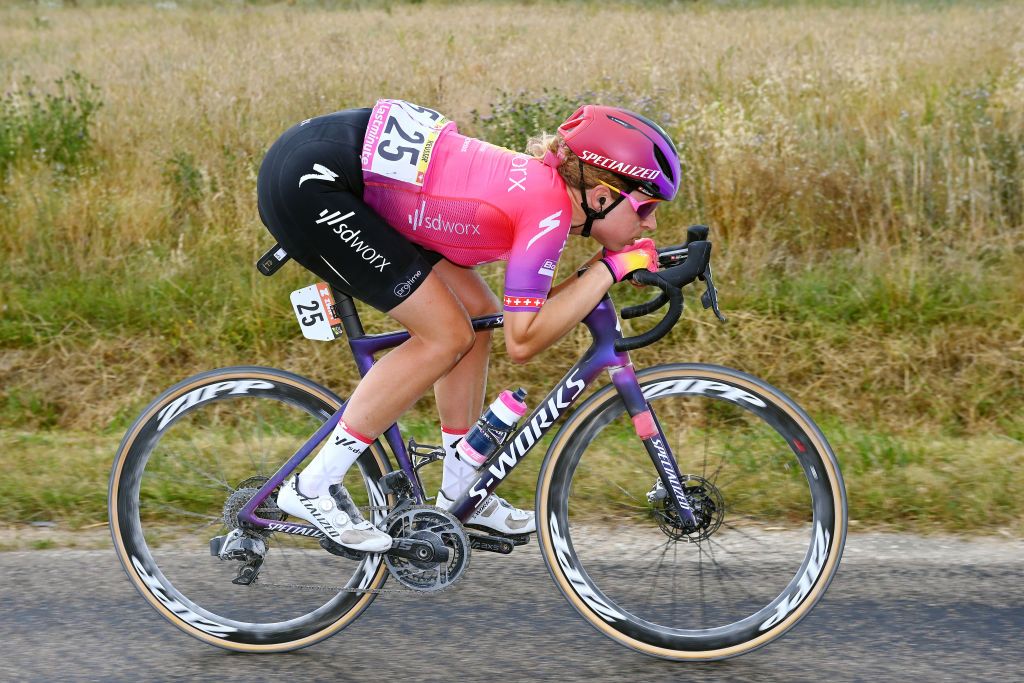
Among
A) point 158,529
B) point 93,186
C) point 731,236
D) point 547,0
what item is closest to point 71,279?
point 93,186

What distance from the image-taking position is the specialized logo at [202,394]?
3270 mm

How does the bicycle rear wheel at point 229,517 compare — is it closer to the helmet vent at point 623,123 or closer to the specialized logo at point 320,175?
the specialized logo at point 320,175

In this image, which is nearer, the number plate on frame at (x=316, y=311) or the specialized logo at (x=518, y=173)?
the specialized logo at (x=518, y=173)

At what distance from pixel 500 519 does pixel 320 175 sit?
4.11 feet

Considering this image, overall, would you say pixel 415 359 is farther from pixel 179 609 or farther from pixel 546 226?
pixel 179 609

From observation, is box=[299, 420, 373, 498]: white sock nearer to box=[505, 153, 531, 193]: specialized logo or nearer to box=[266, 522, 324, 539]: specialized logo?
box=[266, 522, 324, 539]: specialized logo

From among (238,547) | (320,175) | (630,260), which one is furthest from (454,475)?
(320,175)

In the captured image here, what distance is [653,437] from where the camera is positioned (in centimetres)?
315

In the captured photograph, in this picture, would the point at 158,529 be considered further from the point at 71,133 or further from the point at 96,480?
the point at 71,133

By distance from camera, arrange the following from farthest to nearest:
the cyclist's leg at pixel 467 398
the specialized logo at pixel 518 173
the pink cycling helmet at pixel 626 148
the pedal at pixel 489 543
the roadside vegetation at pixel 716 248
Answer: the roadside vegetation at pixel 716 248
the cyclist's leg at pixel 467 398
the pedal at pixel 489 543
the specialized logo at pixel 518 173
the pink cycling helmet at pixel 626 148

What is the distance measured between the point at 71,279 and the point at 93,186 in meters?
0.92

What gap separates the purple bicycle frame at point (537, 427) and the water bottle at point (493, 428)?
0.03m

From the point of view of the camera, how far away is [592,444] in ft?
10.8

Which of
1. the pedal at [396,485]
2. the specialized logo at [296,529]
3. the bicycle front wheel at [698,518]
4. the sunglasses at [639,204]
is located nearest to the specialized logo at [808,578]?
the bicycle front wheel at [698,518]
